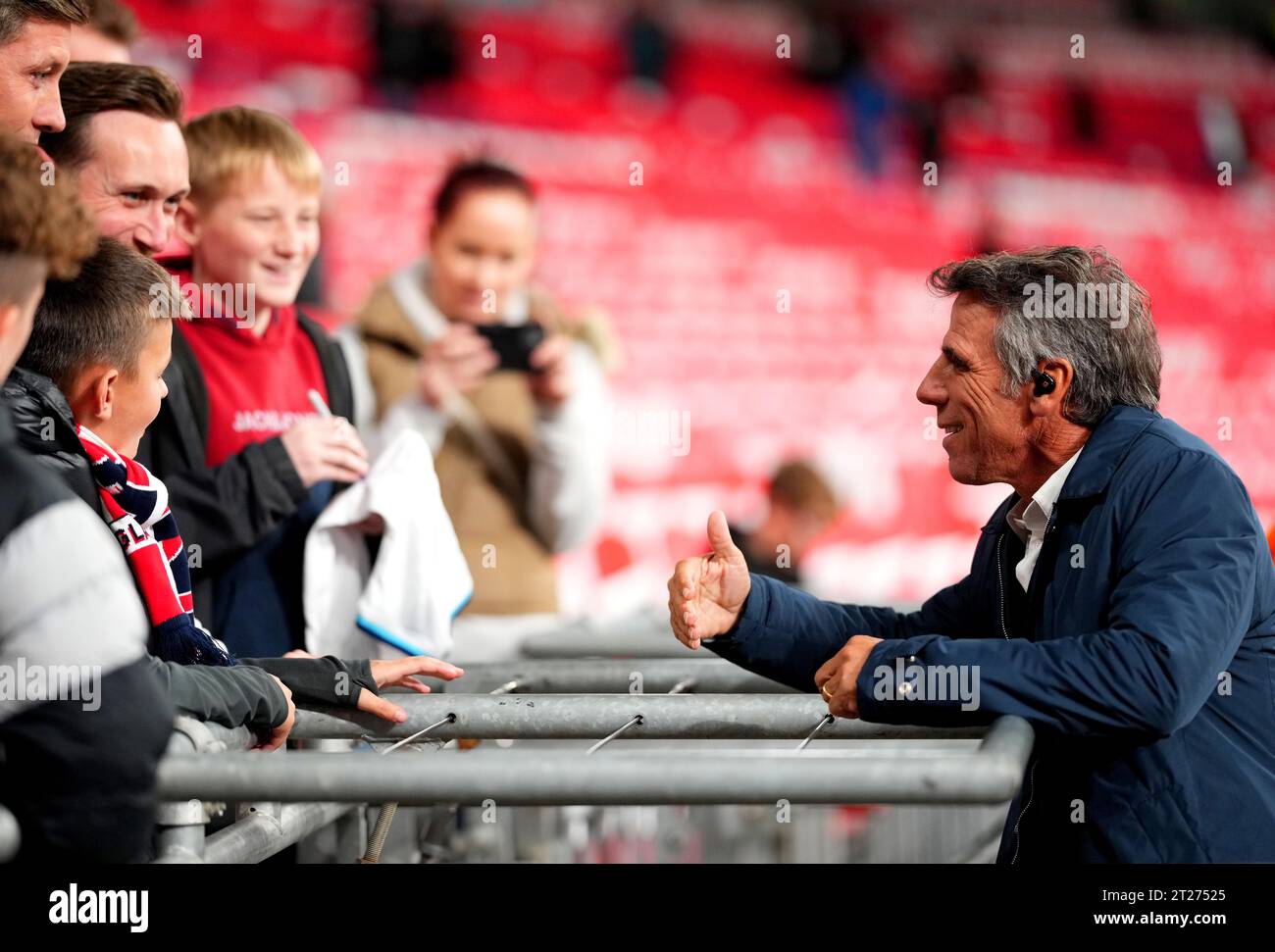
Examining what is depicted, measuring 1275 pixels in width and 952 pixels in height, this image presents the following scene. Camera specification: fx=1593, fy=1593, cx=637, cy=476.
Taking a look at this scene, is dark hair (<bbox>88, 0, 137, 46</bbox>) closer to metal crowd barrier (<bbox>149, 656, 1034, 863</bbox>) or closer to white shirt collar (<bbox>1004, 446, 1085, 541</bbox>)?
metal crowd barrier (<bbox>149, 656, 1034, 863</bbox>)

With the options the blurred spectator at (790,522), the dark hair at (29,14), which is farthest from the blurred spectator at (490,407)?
the dark hair at (29,14)

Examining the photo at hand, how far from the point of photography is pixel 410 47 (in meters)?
4.93

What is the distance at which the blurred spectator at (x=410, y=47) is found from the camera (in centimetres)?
488

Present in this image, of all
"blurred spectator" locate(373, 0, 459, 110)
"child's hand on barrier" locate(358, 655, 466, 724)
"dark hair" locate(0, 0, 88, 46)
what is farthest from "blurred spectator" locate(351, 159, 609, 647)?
"child's hand on barrier" locate(358, 655, 466, 724)

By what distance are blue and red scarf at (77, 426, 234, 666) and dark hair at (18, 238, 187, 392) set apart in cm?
8

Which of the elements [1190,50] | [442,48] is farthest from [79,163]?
[1190,50]

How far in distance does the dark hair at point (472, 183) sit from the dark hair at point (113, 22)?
52.0 inches

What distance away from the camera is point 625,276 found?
207 inches

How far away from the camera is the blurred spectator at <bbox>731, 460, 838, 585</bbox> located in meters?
4.71

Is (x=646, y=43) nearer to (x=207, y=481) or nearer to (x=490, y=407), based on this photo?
(x=490, y=407)

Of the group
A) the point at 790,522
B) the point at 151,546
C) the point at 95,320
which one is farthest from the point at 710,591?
the point at 790,522

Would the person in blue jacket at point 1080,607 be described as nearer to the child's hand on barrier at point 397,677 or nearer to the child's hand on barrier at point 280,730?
the child's hand on barrier at point 397,677

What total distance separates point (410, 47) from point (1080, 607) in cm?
381
